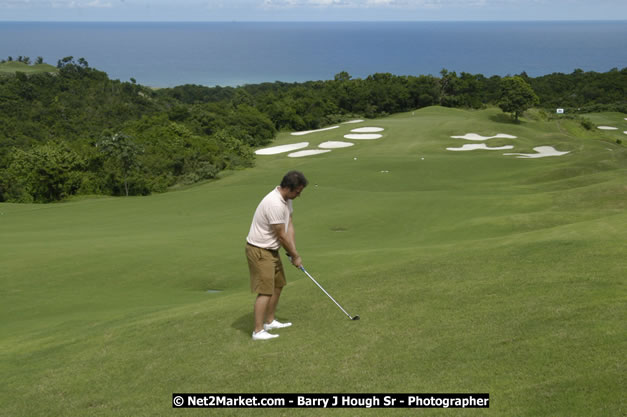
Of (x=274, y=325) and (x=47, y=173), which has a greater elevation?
(x=274, y=325)

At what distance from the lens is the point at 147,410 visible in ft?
21.8

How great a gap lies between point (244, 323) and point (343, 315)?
73.0 inches

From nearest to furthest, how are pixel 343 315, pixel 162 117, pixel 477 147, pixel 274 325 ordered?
pixel 274 325, pixel 343 315, pixel 477 147, pixel 162 117

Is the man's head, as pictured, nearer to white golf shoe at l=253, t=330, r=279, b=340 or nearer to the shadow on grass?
white golf shoe at l=253, t=330, r=279, b=340

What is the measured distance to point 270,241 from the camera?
332 inches

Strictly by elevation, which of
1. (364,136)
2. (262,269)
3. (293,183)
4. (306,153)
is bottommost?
(306,153)

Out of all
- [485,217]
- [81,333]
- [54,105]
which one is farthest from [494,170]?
[54,105]

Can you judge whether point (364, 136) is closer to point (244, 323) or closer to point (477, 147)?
point (477, 147)

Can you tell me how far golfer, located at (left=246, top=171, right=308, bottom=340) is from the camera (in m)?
8.18

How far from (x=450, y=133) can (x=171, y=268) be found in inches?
2059

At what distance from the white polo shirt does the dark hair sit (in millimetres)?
222

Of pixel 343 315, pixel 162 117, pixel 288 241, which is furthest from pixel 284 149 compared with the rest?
pixel 288 241

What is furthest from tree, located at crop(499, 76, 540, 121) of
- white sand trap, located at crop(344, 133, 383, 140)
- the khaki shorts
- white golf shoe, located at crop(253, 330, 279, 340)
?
white golf shoe, located at crop(253, 330, 279, 340)

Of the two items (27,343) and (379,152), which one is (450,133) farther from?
(27,343)
